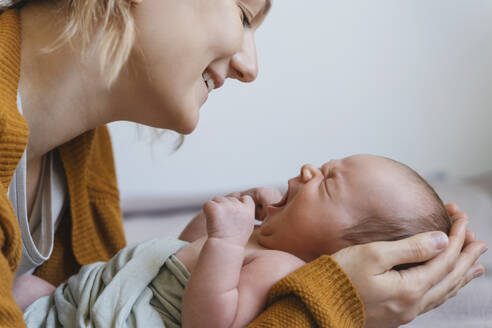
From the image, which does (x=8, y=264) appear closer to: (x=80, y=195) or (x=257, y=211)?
(x=80, y=195)

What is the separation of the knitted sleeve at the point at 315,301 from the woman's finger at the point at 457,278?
162 millimetres

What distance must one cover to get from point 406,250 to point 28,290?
2.52 feet

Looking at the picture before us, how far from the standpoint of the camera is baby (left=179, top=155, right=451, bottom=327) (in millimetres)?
851

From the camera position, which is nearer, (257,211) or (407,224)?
(407,224)

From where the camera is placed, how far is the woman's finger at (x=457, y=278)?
37.7 inches

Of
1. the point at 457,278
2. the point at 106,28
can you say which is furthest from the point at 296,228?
the point at 106,28

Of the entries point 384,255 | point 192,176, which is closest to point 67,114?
point 384,255

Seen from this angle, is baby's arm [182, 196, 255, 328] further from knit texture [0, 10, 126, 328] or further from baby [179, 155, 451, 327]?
knit texture [0, 10, 126, 328]

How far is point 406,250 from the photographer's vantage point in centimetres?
90

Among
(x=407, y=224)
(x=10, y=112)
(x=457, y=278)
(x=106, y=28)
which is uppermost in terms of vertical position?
(x=106, y=28)

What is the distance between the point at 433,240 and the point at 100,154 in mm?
882

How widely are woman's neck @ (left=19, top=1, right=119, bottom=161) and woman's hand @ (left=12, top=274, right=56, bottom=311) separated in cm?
30

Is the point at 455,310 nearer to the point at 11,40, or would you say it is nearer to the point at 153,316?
the point at 153,316

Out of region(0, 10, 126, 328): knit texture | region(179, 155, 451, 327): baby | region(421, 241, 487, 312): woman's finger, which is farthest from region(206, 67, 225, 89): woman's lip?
region(421, 241, 487, 312): woman's finger
